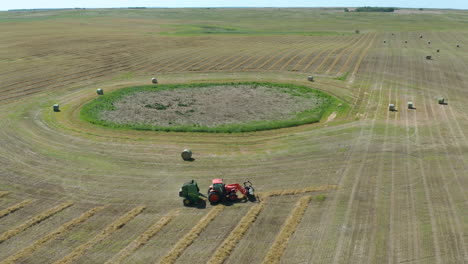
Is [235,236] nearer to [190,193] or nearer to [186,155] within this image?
[190,193]

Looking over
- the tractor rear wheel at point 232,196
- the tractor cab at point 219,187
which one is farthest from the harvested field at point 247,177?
the tractor cab at point 219,187

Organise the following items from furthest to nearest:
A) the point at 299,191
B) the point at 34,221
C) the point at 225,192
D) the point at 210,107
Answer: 1. the point at 210,107
2. the point at 299,191
3. the point at 225,192
4. the point at 34,221

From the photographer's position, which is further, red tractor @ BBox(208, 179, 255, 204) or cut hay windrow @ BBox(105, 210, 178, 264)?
red tractor @ BBox(208, 179, 255, 204)

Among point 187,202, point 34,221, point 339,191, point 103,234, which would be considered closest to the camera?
point 103,234

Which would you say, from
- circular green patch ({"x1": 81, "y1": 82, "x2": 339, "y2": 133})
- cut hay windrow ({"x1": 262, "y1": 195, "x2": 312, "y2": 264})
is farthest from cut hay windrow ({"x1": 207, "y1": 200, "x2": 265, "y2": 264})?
circular green patch ({"x1": 81, "y1": 82, "x2": 339, "y2": 133})

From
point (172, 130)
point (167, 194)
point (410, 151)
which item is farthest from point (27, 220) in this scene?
point (410, 151)

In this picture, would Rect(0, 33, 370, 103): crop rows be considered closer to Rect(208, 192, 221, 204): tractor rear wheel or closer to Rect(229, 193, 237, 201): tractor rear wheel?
Rect(208, 192, 221, 204): tractor rear wheel

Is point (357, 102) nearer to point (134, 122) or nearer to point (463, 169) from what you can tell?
point (463, 169)

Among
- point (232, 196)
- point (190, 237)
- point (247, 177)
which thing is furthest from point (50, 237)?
point (247, 177)
